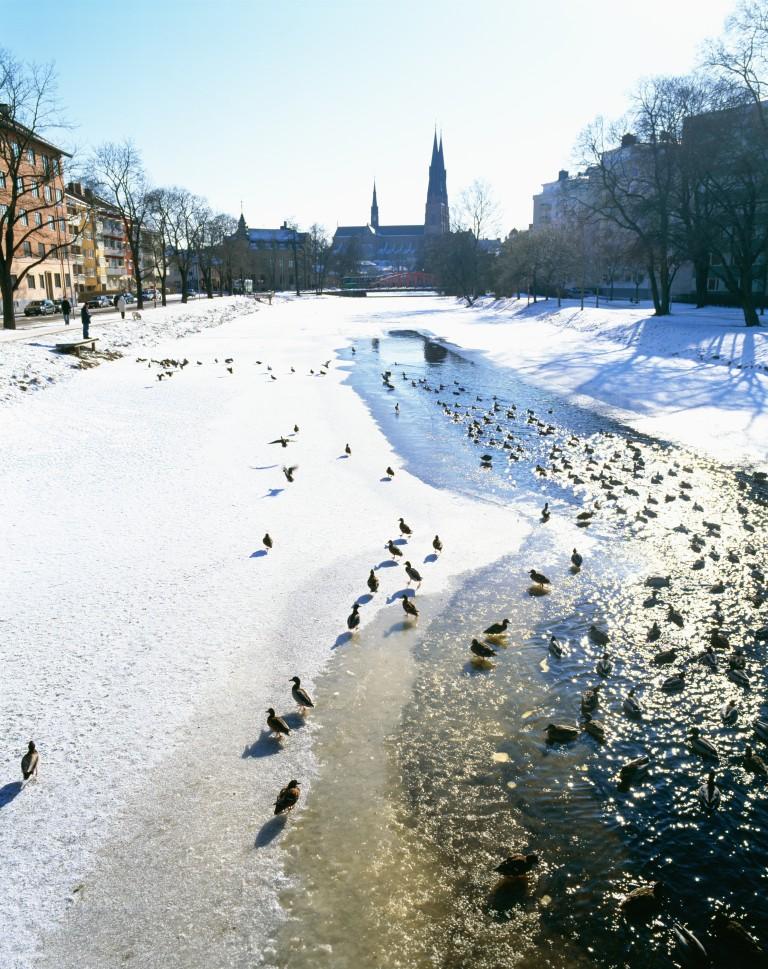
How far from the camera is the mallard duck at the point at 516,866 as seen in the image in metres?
4.68

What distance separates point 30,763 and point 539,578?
619cm

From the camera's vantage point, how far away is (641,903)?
4.52 meters

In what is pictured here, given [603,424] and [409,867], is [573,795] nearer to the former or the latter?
[409,867]

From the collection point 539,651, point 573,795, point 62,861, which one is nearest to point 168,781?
point 62,861

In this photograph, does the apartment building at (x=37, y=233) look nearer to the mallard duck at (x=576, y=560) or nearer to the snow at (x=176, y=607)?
the snow at (x=176, y=607)

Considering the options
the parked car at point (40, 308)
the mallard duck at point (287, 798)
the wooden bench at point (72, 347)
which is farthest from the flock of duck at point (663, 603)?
the parked car at point (40, 308)

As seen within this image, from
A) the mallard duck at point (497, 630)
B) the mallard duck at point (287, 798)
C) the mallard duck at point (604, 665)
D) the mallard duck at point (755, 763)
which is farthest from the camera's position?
the mallard duck at point (497, 630)

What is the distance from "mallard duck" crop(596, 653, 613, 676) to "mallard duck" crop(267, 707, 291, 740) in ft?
10.9

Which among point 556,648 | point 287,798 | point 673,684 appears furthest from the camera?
point 556,648

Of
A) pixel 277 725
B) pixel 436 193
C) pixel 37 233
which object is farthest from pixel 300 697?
pixel 436 193

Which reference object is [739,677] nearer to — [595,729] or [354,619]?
[595,729]

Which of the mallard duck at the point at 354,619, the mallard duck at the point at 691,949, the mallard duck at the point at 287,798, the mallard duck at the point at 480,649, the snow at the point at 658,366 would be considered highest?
the snow at the point at 658,366

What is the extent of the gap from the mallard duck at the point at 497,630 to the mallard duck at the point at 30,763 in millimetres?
4735

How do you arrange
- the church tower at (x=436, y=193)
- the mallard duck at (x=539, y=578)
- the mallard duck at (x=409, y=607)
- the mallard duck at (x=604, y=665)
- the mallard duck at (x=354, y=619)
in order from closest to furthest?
the mallard duck at (x=604, y=665), the mallard duck at (x=354, y=619), the mallard duck at (x=409, y=607), the mallard duck at (x=539, y=578), the church tower at (x=436, y=193)
